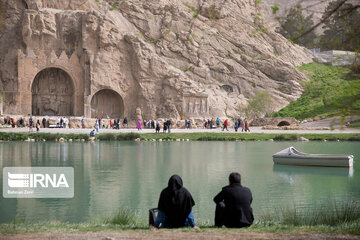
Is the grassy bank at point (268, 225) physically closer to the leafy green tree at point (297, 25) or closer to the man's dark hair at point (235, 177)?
the man's dark hair at point (235, 177)

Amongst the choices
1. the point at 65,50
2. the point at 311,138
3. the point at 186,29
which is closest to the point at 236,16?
the point at 186,29

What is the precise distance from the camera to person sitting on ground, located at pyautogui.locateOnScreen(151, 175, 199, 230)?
976 cm

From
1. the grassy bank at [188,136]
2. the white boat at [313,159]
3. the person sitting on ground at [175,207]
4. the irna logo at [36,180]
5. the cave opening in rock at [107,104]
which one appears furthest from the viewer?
the cave opening in rock at [107,104]

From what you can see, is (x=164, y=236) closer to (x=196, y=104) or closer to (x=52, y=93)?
(x=196, y=104)

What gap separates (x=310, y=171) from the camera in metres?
23.1

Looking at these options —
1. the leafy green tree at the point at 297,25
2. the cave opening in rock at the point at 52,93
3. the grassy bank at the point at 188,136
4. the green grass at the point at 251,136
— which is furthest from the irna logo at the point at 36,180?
the cave opening in rock at the point at 52,93

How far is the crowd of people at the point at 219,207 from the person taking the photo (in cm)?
984

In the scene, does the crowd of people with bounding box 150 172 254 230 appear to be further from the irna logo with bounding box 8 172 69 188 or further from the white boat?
the white boat

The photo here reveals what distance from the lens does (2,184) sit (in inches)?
726

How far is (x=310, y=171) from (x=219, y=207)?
46.1 ft

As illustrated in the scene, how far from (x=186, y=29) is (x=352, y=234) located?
55.9 metres

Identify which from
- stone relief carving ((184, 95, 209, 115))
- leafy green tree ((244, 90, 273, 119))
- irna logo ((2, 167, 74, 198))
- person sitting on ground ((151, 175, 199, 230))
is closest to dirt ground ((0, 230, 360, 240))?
person sitting on ground ((151, 175, 199, 230))

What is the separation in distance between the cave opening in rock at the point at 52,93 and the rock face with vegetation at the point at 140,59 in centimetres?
50

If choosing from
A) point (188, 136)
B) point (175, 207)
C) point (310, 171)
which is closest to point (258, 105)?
point (188, 136)
